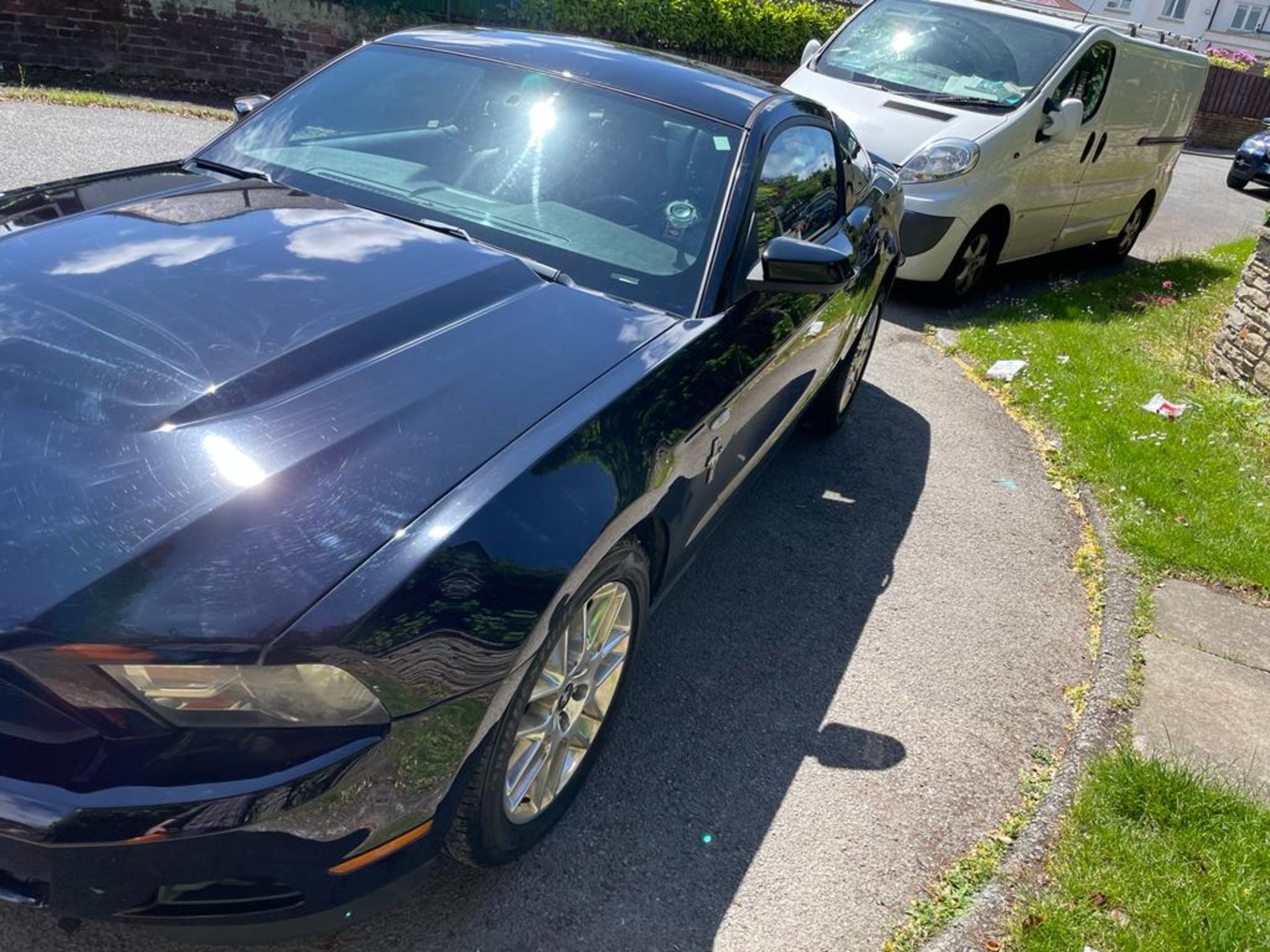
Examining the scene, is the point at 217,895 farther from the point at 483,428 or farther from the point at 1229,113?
the point at 1229,113

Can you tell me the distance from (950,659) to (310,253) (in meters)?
2.56

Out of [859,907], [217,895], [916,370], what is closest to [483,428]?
[217,895]

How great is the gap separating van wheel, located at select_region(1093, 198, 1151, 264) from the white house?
3795cm

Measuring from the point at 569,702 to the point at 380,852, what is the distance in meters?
0.71

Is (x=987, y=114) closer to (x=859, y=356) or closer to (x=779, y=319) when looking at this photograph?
(x=859, y=356)

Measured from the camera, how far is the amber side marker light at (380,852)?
191cm

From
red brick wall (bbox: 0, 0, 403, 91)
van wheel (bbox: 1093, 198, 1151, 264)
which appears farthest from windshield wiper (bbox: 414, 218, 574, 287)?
red brick wall (bbox: 0, 0, 403, 91)

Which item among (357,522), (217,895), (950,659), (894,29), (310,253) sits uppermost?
(894,29)

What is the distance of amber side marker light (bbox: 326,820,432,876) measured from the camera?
191 cm

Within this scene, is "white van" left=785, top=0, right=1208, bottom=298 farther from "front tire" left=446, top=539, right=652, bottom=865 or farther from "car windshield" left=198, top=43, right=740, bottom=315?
"front tire" left=446, top=539, right=652, bottom=865

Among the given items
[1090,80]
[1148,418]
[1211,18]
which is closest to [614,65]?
[1148,418]

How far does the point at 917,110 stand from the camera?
773 centimetres

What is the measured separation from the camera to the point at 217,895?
183 cm

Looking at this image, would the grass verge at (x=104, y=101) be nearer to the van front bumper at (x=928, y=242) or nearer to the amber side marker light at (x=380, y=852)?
the van front bumper at (x=928, y=242)
